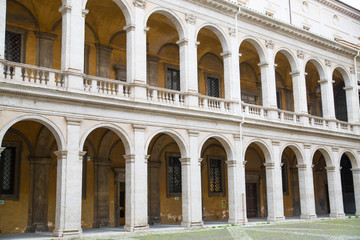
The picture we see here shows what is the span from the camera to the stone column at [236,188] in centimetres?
1977

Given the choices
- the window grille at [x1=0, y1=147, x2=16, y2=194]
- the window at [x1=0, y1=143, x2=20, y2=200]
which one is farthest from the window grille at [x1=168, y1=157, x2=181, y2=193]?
the window grille at [x1=0, y1=147, x2=16, y2=194]

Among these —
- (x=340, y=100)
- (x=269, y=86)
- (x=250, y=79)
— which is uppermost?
(x=250, y=79)

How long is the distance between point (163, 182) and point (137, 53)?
24.4 feet

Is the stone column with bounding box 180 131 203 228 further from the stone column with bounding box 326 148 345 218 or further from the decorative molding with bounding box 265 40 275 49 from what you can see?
the stone column with bounding box 326 148 345 218

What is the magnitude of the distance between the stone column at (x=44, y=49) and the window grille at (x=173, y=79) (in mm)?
6553

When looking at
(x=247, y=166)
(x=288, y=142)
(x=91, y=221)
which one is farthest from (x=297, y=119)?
(x=91, y=221)

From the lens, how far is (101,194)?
19.7 m

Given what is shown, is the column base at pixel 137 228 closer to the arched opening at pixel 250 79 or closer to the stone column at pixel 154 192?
the stone column at pixel 154 192

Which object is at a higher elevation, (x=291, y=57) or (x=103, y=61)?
(x=291, y=57)

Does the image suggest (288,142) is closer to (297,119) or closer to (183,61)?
(297,119)

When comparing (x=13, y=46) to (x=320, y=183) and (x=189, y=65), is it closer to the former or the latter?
(x=189, y=65)

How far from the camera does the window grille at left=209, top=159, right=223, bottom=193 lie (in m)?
24.6

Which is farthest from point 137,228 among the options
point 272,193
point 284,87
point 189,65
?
point 284,87

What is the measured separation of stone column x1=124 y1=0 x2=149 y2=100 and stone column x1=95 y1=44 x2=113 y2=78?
Result: 3.20 m
